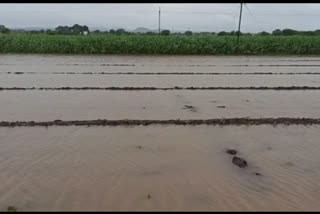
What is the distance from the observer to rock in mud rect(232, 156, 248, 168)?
14.3ft

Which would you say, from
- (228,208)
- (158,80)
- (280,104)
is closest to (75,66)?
(158,80)

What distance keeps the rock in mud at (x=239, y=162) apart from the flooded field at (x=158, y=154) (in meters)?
0.03

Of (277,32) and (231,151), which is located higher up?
(277,32)

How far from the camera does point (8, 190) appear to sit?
3574 millimetres

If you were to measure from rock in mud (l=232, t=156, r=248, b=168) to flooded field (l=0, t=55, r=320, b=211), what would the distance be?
0.11 ft

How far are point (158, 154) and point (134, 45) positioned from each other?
16.6 m

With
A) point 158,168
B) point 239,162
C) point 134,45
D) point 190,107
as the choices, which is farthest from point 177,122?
point 134,45

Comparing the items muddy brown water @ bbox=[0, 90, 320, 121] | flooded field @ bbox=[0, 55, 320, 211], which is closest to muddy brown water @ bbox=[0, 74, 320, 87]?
flooded field @ bbox=[0, 55, 320, 211]

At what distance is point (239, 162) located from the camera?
441 cm

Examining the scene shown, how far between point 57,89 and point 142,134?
4409 mm

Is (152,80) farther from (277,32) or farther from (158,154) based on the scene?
(277,32)

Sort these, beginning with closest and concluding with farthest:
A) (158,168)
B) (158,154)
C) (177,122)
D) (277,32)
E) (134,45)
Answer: (158,168) < (158,154) < (177,122) < (134,45) < (277,32)

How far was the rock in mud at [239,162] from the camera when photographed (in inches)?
Result: 171

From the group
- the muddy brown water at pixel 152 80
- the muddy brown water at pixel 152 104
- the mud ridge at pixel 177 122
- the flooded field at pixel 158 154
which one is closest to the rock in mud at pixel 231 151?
the flooded field at pixel 158 154
